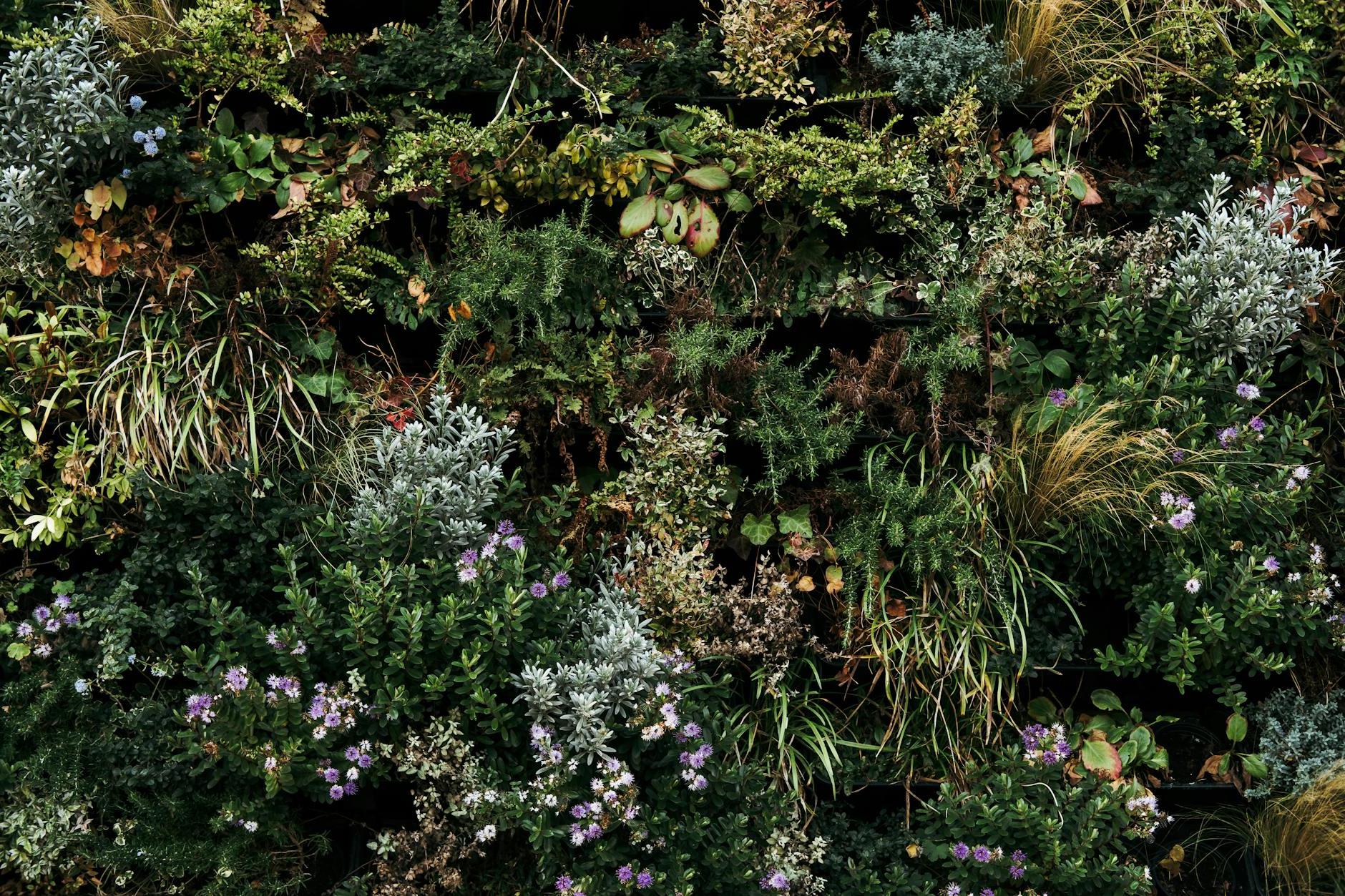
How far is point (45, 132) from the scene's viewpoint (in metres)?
3.56

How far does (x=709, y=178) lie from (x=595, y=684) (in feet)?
5.70

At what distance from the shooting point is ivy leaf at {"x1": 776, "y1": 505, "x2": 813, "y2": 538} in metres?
3.61

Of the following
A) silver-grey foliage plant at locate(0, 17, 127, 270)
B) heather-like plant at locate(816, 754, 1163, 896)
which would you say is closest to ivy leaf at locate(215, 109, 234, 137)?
silver-grey foliage plant at locate(0, 17, 127, 270)

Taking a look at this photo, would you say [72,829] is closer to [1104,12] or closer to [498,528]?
[498,528]

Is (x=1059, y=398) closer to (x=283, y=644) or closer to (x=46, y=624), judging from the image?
(x=283, y=644)

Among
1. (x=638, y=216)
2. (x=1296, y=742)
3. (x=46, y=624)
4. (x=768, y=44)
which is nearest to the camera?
(x=46, y=624)

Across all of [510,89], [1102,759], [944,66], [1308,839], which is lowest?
[1308,839]

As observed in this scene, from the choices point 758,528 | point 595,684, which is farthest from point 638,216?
point 595,684

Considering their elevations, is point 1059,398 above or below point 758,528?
above

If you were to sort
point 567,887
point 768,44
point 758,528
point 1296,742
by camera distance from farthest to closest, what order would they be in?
point 768,44, point 758,528, point 1296,742, point 567,887

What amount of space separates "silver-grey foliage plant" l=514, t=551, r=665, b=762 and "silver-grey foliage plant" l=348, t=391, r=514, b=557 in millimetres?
428

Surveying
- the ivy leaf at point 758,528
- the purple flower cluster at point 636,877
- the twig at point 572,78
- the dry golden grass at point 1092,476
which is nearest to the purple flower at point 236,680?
the purple flower cluster at point 636,877

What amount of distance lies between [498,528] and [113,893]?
1.30 metres

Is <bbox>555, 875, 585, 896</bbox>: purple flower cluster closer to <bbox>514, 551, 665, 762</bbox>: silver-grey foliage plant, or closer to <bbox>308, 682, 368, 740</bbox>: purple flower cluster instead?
<bbox>514, 551, 665, 762</bbox>: silver-grey foliage plant
